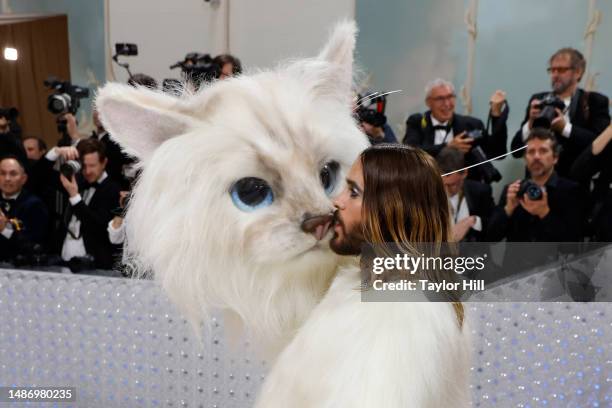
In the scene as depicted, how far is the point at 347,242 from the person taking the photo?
27.7 inches

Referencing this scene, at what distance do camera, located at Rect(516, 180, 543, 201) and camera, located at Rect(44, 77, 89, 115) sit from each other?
1933 millimetres

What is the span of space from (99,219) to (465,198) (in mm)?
1300

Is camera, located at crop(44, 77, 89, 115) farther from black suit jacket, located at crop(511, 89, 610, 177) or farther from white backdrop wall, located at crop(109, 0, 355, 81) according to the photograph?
black suit jacket, located at crop(511, 89, 610, 177)

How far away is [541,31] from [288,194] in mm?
3089

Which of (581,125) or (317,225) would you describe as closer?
(317,225)

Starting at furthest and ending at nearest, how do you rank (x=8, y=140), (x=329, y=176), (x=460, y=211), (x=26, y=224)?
(x=8, y=140)
(x=26, y=224)
(x=460, y=211)
(x=329, y=176)

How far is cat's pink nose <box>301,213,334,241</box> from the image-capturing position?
2.31 ft

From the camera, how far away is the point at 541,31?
343 centimetres

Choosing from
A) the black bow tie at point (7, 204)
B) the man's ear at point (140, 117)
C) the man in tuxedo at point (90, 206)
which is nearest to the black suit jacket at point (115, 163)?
the man in tuxedo at point (90, 206)

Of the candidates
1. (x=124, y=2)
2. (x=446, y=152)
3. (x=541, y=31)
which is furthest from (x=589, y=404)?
(x=124, y=2)

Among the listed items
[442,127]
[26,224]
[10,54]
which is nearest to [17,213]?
[26,224]

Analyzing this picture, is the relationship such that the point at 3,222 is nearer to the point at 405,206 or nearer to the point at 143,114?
the point at 143,114

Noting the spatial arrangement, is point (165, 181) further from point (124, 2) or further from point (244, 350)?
point (124, 2)

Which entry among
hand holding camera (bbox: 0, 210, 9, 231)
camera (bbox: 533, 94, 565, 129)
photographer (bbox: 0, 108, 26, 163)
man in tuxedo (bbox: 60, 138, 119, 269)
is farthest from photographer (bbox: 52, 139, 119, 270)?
camera (bbox: 533, 94, 565, 129)
